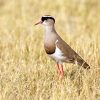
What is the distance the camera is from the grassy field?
6684 mm

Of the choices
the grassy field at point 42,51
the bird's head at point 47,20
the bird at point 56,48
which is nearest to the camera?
the grassy field at point 42,51

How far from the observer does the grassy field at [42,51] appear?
21.9 feet

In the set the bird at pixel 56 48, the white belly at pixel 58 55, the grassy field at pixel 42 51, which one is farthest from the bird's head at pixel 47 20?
the grassy field at pixel 42 51

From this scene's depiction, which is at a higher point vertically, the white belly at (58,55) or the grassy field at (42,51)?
the white belly at (58,55)

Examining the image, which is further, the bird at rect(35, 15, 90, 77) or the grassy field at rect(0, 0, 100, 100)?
the bird at rect(35, 15, 90, 77)

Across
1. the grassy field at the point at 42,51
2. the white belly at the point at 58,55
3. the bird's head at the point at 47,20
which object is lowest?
the grassy field at the point at 42,51

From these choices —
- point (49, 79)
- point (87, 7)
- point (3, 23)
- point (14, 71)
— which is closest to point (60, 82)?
point (49, 79)

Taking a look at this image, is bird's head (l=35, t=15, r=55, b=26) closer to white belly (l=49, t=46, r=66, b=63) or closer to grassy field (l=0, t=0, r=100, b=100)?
white belly (l=49, t=46, r=66, b=63)

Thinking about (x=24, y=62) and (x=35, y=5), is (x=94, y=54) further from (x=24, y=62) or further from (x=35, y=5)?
(x=35, y=5)

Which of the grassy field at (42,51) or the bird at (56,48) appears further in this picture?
the bird at (56,48)

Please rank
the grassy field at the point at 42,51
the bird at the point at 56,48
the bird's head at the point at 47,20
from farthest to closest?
the bird's head at the point at 47,20 → the bird at the point at 56,48 → the grassy field at the point at 42,51

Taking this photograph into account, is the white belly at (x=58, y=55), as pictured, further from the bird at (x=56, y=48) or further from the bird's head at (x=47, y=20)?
the bird's head at (x=47, y=20)

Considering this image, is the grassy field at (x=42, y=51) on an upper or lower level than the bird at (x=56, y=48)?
lower

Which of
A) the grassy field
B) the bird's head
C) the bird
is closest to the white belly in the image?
the bird
